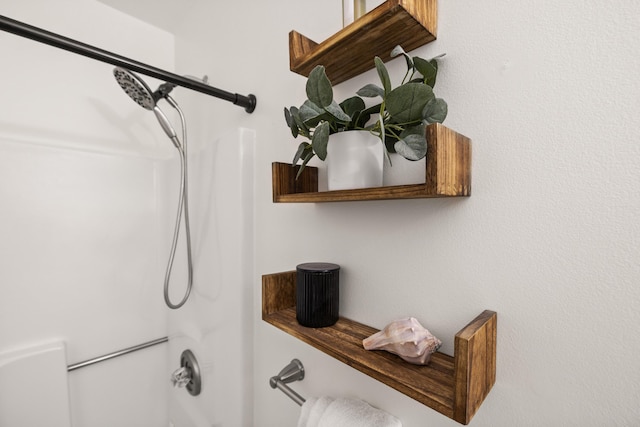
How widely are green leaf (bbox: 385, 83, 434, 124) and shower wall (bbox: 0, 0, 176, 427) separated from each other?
106cm

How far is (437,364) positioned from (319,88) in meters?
0.48

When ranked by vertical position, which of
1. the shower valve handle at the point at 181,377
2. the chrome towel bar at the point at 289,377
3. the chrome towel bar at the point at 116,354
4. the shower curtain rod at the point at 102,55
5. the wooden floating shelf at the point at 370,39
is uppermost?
the shower curtain rod at the point at 102,55

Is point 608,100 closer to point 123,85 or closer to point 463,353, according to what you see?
point 463,353

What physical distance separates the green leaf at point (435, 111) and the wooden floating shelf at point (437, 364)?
30 cm

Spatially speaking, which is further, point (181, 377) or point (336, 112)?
point (181, 377)

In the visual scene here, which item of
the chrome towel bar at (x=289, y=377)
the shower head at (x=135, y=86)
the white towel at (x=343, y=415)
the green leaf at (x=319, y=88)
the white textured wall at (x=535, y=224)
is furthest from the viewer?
the shower head at (x=135, y=86)

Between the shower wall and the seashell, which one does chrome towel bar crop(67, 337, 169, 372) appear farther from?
the seashell

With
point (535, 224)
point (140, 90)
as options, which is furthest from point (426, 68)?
point (140, 90)

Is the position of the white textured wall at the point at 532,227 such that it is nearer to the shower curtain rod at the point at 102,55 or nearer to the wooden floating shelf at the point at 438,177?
the wooden floating shelf at the point at 438,177

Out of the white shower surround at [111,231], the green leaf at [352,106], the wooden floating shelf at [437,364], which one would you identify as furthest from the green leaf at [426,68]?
the white shower surround at [111,231]

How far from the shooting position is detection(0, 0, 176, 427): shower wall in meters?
0.99

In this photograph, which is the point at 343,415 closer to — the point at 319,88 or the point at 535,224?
the point at 535,224

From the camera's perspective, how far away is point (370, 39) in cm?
52

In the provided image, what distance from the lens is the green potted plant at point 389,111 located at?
16.9 inches
